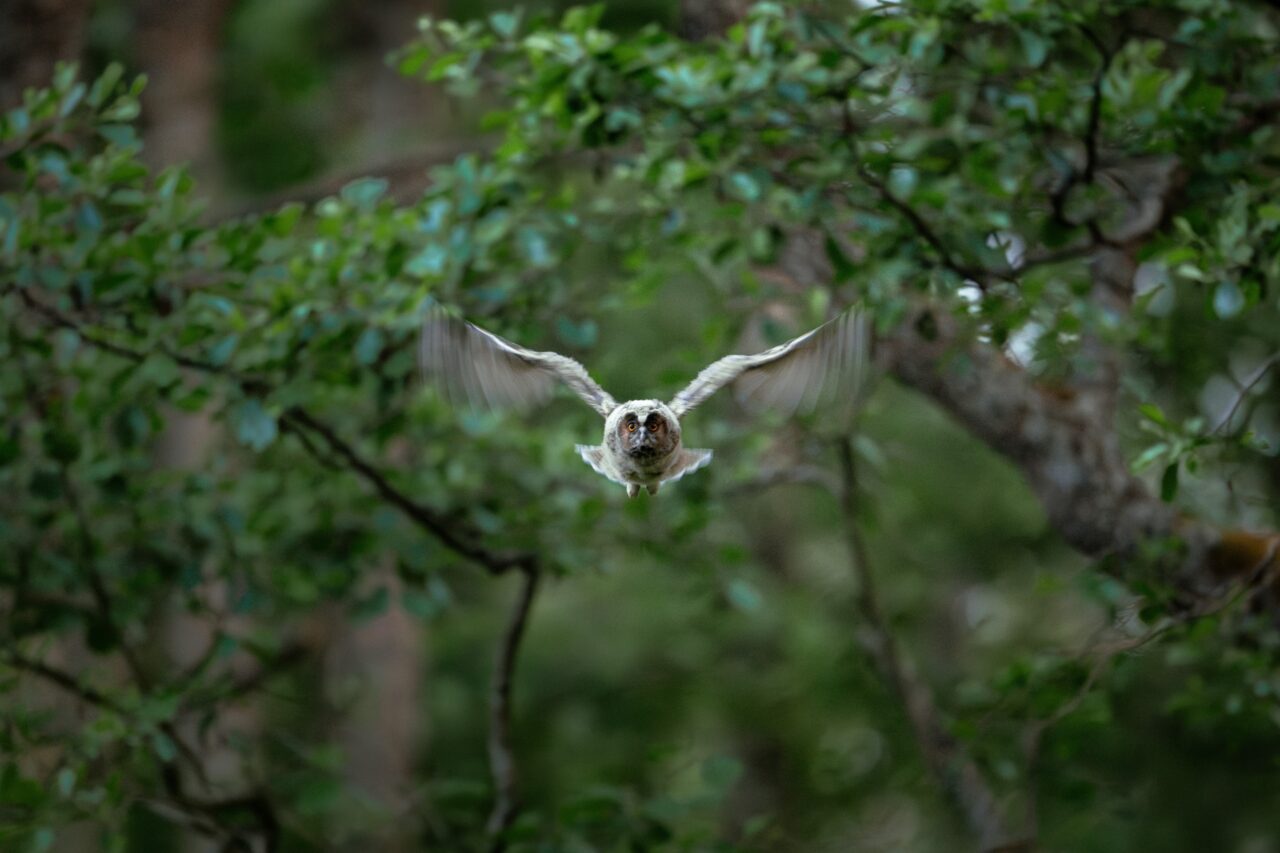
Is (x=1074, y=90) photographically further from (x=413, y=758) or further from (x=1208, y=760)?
(x=413, y=758)

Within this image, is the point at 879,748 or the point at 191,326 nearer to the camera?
the point at 191,326

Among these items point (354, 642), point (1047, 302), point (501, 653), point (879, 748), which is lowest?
point (879, 748)

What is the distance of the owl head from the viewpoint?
2656mm

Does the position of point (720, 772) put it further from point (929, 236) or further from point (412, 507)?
point (929, 236)

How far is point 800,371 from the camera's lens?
321cm

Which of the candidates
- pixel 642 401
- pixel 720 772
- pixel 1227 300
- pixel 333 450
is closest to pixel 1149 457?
pixel 1227 300

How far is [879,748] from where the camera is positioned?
10.2m

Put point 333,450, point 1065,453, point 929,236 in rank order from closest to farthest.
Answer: point 929,236 → point 333,450 → point 1065,453

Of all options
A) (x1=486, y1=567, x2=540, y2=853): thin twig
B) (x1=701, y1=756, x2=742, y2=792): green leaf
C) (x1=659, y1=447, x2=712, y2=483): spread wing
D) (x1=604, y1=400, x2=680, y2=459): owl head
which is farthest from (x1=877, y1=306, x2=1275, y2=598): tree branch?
(x1=604, y1=400, x2=680, y2=459): owl head

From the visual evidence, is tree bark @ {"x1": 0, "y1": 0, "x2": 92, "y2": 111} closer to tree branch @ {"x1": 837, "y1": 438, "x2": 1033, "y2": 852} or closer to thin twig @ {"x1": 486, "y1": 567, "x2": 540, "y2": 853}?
thin twig @ {"x1": 486, "y1": 567, "x2": 540, "y2": 853}

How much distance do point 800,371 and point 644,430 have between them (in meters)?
0.67

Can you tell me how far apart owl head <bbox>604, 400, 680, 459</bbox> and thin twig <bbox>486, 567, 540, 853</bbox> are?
2.10 m

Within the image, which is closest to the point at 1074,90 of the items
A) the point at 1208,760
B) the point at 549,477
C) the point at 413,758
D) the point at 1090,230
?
the point at 1090,230

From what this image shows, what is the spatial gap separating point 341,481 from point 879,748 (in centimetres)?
625
